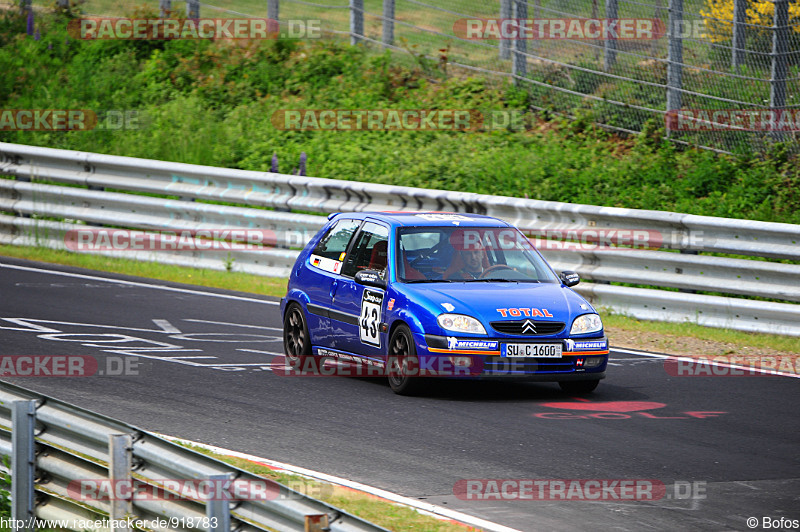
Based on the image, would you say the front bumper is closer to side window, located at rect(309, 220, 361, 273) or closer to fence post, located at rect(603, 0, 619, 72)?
side window, located at rect(309, 220, 361, 273)

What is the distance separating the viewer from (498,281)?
10.6m

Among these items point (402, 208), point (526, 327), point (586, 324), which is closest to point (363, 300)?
point (526, 327)

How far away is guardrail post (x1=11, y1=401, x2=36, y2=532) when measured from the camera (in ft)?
19.4

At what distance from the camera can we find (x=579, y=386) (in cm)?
1042

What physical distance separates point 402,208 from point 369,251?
5.10m

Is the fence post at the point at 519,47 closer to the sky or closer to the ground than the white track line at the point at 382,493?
closer to the sky

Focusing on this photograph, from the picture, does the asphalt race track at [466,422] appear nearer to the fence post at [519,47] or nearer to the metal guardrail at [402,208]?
the metal guardrail at [402,208]

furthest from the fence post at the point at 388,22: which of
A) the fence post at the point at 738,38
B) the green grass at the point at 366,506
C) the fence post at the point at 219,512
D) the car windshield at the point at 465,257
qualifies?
the fence post at the point at 219,512

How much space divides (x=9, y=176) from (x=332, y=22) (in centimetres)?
881

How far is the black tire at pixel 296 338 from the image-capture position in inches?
452

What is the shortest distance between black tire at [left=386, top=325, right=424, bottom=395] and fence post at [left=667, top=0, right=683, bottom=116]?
1031 centimetres

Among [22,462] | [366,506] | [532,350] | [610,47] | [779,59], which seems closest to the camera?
[22,462]

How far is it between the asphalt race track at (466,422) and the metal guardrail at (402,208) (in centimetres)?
184

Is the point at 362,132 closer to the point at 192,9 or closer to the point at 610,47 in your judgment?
the point at 610,47
